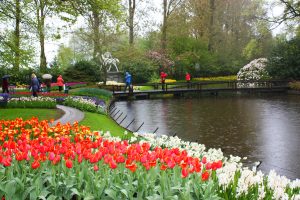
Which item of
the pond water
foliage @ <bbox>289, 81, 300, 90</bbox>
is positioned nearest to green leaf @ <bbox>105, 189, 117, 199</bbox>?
the pond water

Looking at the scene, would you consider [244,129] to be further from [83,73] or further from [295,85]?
[83,73]

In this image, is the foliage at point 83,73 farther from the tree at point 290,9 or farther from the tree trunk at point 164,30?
the tree at point 290,9

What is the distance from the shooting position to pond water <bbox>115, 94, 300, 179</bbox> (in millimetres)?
12984

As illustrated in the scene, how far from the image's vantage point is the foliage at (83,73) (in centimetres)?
4744

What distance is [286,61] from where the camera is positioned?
43.1 m

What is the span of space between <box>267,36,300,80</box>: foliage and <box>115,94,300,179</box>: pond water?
14443mm

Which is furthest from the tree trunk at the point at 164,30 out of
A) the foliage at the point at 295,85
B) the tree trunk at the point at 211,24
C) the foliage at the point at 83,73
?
the foliage at the point at 295,85

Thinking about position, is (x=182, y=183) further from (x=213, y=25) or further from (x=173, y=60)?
(x=213, y=25)

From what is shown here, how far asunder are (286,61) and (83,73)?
2349 cm

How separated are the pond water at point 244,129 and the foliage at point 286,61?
1444 centimetres

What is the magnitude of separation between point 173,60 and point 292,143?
46.9 m

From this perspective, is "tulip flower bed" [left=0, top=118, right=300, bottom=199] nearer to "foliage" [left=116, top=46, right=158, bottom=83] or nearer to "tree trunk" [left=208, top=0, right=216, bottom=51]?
"foliage" [left=116, top=46, right=158, bottom=83]

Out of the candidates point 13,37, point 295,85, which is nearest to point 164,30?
point 295,85

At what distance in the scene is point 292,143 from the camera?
15.1 meters
